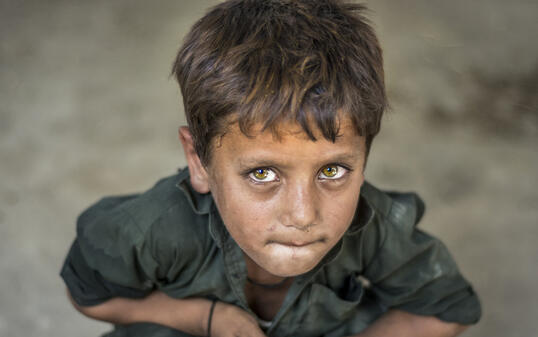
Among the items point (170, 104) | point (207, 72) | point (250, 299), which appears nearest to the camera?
point (207, 72)

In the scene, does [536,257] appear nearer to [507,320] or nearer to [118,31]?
[507,320]

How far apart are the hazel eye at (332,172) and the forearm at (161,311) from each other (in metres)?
0.45

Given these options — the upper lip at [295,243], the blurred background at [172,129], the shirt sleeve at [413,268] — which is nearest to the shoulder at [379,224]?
the shirt sleeve at [413,268]

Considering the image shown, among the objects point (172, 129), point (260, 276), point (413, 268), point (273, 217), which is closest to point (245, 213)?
point (273, 217)

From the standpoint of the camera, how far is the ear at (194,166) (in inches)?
46.4

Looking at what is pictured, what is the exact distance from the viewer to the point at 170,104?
7.43 ft

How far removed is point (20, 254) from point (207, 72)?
43.3 inches

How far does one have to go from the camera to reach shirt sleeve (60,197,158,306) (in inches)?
49.7

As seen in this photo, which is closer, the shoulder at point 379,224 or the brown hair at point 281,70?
the brown hair at point 281,70

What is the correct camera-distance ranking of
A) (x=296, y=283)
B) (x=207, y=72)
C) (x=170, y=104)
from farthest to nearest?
1. (x=170, y=104)
2. (x=296, y=283)
3. (x=207, y=72)

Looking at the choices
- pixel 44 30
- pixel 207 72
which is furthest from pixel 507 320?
pixel 44 30

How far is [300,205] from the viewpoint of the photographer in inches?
39.3

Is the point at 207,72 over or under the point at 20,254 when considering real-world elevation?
over

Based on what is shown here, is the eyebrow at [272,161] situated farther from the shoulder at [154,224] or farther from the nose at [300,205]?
the shoulder at [154,224]
